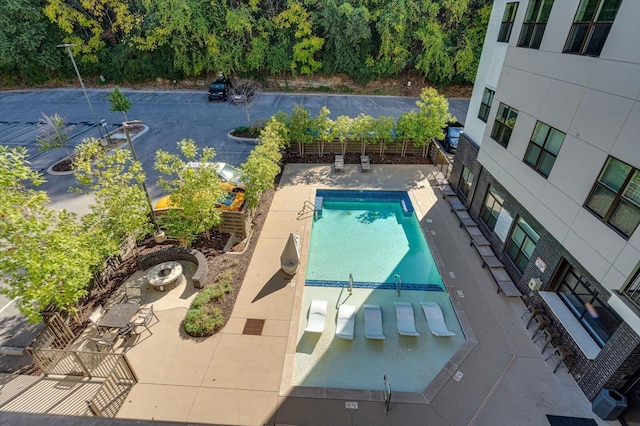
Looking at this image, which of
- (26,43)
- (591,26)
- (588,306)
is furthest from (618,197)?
(26,43)

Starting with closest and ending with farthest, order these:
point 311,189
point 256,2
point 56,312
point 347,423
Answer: point 347,423 < point 56,312 < point 311,189 < point 256,2

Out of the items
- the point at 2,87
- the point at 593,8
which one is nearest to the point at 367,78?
the point at 593,8

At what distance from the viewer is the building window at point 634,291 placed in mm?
6559

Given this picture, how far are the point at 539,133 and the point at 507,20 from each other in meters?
5.66

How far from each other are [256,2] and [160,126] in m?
18.5

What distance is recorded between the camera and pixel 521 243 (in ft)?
36.2

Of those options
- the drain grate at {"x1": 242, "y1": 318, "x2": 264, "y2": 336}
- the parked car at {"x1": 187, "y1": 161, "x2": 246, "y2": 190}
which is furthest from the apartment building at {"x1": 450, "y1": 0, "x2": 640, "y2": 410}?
the parked car at {"x1": 187, "y1": 161, "x2": 246, "y2": 190}

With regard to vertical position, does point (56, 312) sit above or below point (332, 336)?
above

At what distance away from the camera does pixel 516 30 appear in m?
10.9

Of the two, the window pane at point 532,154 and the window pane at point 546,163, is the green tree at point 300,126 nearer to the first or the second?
the window pane at point 532,154

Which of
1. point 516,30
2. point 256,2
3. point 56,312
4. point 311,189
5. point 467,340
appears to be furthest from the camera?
point 256,2

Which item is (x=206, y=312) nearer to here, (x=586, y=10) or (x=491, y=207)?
(x=491, y=207)

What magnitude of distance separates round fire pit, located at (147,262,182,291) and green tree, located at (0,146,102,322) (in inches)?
98.1

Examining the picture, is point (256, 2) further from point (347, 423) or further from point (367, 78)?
point (347, 423)
